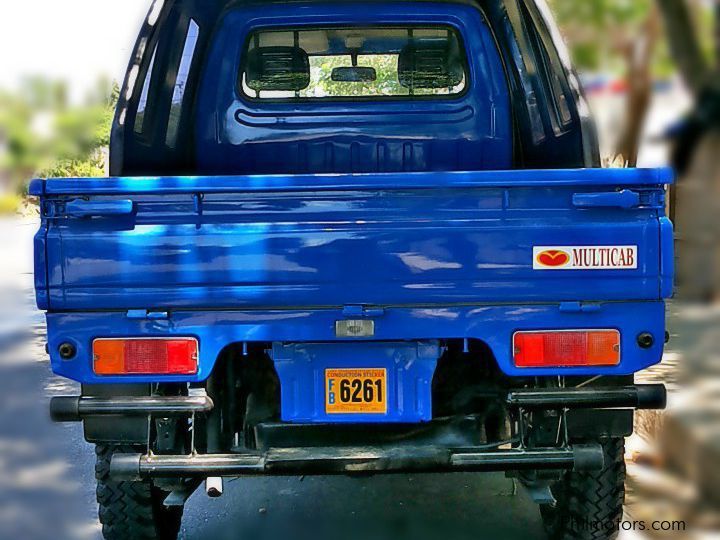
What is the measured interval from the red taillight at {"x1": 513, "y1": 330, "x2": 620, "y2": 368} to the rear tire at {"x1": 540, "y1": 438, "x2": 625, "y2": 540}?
0.45 m

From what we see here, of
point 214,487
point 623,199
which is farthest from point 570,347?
point 214,487

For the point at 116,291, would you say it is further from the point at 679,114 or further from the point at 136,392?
the point at 679,114

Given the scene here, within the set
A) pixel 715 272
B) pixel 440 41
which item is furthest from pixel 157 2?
pixel 715 272

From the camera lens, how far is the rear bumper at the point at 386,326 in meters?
3.41

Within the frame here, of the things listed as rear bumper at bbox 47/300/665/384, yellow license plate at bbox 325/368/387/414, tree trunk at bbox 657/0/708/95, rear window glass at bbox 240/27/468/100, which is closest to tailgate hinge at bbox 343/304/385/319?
rear bumper at bbox 47/300/665/384

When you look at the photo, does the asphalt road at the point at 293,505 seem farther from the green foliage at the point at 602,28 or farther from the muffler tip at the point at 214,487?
the green foliage at the point at 602,28

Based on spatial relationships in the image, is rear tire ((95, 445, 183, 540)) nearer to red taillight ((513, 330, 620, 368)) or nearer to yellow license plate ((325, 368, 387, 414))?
yellow license plate ((325, 368, 387, 414))

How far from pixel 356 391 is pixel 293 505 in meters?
1.43

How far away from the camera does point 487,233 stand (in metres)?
3.35

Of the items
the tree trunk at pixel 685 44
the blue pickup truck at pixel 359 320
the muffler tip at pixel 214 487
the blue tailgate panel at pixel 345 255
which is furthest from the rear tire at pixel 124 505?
the tree trunk at pixel 685 44

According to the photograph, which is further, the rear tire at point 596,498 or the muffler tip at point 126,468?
the rear tire at point 596,498

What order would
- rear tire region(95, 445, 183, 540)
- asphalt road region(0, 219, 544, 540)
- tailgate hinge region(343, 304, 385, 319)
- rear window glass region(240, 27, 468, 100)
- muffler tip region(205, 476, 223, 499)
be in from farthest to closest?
rear window glass region(240, 27, 468, 100)
asphalt road region(0, 219, 544, 540)
rear tire region(95, 445, 183, 540)
muffler tip region(205, 476, 223, 499)
tailgate hinge region(343, 304, 385, 319)

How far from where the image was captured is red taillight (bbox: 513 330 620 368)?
3.42 metres

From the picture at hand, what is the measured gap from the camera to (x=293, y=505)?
4688 mm
